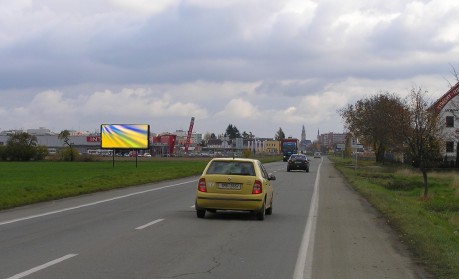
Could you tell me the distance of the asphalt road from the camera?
8055 mm

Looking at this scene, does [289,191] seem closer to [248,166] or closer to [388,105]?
[248,166]

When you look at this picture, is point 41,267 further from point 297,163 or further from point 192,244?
point 297,163

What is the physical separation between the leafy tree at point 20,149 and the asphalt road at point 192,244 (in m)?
84.1

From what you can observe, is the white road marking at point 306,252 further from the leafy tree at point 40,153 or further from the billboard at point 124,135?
the leafy tree at point 40,153

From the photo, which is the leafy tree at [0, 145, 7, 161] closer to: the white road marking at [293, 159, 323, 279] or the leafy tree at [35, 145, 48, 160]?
the leafy tree at [35, 145, 48, 160]

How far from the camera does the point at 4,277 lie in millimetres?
7320

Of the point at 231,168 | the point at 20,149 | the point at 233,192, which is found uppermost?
the point at 20,149

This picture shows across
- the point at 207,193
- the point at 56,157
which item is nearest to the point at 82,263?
the point at 207,193

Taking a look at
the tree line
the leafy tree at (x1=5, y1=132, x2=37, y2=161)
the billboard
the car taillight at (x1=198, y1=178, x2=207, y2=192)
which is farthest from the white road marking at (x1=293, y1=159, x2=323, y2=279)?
the leafy tree at (x1=5, y1=132, x2=37, y2=161)

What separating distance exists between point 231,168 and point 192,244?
15.4 ft

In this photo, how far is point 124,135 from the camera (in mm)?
56812

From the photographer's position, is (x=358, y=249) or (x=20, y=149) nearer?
(x=358, y=249)

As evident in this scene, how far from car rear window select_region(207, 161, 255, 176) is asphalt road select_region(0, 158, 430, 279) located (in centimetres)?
121

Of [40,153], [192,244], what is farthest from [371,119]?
[192,244]
